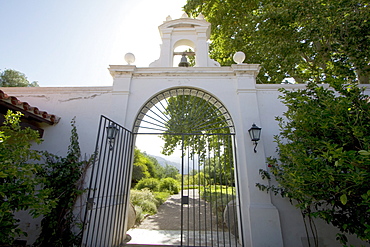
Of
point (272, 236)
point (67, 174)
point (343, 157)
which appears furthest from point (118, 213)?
point (343, 157)

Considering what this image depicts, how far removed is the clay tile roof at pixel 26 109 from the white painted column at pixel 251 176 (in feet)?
14.0

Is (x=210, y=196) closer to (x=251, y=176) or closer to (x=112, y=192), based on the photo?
(x=251, y=176)

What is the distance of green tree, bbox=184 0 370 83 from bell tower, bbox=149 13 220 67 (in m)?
2.28

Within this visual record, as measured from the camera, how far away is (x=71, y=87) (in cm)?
435

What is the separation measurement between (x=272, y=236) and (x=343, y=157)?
2.25 m

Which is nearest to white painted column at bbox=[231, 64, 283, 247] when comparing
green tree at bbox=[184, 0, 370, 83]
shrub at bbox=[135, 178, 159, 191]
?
green tree at bbox=[184, 0, 370, 83]

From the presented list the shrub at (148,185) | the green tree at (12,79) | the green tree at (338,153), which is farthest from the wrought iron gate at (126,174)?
the green tree at (12,79)

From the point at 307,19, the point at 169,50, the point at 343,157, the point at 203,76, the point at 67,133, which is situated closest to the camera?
the point at 343,157

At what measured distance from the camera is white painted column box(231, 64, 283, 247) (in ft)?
10.3

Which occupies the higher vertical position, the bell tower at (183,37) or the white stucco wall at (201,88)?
the bell tower at (183,37)

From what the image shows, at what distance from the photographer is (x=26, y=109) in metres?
3.29

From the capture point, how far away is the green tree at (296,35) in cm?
462

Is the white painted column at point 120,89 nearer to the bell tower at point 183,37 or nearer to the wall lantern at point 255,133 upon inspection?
the bell tower at point 183,37

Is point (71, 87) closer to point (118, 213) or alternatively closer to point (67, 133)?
point (67, 133)
